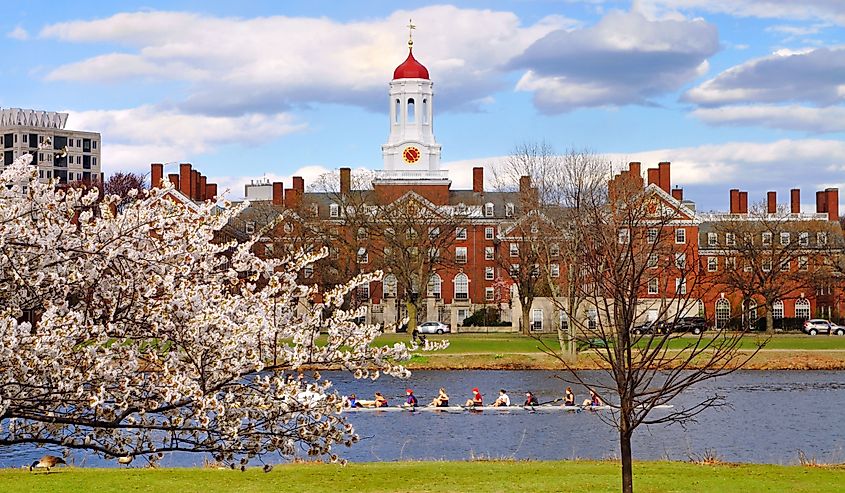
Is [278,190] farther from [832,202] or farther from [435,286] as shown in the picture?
[832,202]

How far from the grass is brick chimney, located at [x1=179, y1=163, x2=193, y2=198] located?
74.4 m

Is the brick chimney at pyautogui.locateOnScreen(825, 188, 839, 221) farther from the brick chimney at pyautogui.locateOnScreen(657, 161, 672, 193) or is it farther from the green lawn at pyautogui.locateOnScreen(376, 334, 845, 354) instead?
the green lawn at pyautogui.locateOnScreen(376, 334, 845, 354)

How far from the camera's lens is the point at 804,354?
195ft

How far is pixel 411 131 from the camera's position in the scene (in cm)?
10050

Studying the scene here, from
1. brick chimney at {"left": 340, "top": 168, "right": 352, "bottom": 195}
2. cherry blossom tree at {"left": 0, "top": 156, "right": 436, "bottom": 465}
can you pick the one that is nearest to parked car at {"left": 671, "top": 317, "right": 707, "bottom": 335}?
cherry blossom tree at {"left": 0, "top": 156, "right": 436, "bottom": 465}

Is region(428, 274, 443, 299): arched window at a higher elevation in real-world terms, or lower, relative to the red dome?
lower

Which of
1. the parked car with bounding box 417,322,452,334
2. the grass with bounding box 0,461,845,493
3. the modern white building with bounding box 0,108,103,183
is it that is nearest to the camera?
the grass with bounding box 0,461,845,493

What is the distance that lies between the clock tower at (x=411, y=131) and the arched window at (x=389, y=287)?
10.6 meters

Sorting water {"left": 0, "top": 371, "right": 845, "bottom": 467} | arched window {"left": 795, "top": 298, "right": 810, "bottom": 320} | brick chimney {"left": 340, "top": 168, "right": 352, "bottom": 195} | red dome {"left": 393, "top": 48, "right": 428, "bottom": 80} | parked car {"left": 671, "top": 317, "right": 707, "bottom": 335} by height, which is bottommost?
water {"left": 0, "top": 371, "right": 845, "bottom": 467}

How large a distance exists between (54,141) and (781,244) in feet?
302

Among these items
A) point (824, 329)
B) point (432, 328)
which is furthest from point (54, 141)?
point (824, 329)

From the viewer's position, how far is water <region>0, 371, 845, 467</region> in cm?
3077

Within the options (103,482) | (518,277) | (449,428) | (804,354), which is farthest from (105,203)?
(518,277)

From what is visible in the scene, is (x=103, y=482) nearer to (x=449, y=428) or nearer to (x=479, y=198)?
(x=449, y=428)
